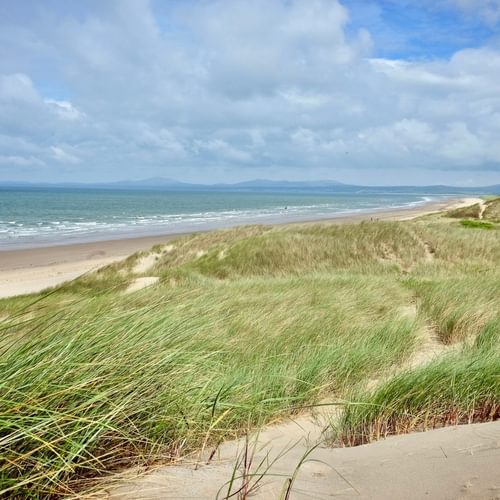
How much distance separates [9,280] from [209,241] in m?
8.44

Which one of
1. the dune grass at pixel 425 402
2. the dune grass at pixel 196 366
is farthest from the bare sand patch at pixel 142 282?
the dune grass at pixel 425 402

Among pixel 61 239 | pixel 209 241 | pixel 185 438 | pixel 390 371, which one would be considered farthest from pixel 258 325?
pixel 61 239

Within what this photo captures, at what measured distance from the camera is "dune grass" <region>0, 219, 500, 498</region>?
7.87ft

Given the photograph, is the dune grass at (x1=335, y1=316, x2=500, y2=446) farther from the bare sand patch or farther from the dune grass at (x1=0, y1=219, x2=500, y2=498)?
the bare sand patch

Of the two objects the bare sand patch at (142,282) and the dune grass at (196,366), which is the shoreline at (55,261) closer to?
the bare sand patch at (142,282)

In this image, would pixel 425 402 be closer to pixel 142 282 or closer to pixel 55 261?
pixel 142 282

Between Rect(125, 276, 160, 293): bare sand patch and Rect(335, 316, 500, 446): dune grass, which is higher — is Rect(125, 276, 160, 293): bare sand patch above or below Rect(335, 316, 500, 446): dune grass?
below

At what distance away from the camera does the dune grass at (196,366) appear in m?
2.40

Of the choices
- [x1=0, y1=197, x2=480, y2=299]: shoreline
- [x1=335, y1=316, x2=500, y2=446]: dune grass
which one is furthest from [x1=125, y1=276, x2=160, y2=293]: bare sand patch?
[x1=335, y1=316, x2=500, y2=446]: dune grass

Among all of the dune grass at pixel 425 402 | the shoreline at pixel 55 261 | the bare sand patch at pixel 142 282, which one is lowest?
the shoreline at pixel 55 261

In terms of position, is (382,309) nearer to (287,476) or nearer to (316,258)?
(287,476)

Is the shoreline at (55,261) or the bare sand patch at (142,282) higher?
the bare sand patch at (142,282)

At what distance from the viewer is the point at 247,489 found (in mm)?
2275

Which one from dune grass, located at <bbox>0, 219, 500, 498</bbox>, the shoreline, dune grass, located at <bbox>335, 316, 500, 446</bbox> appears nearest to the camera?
dune grass, located at <bbox>0, 219, 500, 498</bbox>
